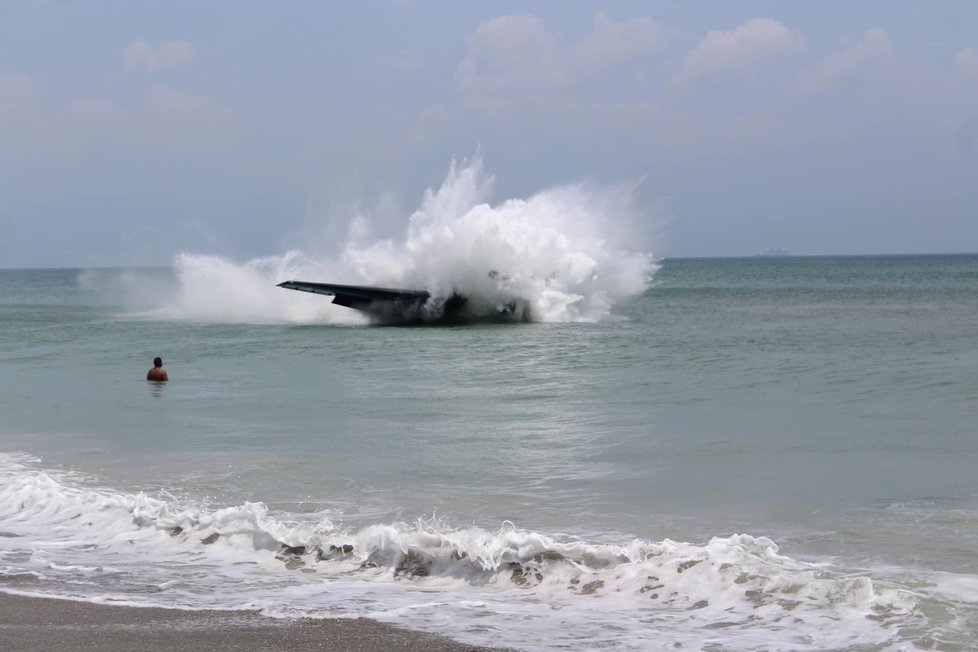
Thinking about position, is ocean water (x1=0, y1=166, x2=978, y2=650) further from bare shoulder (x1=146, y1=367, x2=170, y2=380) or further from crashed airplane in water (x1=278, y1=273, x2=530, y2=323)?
crashed airplane in water (x1=278, y1=273, x2=530, y2=323)

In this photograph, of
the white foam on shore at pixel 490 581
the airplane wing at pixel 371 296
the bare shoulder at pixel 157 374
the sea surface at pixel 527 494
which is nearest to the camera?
the white foam on shore at pixel 490 581

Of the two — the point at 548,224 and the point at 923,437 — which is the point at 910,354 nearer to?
the point at 923,437

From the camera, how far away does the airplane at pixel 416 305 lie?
34531 mm

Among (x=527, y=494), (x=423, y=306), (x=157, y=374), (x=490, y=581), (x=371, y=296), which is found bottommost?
(x=490, y=581)

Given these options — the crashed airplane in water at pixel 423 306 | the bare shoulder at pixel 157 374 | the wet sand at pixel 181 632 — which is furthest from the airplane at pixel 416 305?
the wet sand at pixel 181 632

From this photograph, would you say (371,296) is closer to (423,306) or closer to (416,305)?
(416,305)

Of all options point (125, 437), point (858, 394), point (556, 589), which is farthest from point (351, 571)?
point (858, 394)

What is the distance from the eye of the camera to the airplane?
34.5 meters

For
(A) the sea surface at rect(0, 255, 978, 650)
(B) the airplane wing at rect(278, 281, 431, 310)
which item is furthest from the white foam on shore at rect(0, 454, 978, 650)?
(B) the airplane wing at rect(278, 281, 431, 310)

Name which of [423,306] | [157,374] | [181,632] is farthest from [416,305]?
[181,632]

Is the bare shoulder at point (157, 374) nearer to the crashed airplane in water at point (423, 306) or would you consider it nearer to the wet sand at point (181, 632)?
the wet sand at point (181, 632)

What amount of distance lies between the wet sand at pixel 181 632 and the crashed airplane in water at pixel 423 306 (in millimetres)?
28275

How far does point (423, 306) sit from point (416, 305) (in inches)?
8.8

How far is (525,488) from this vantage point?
10.0m
